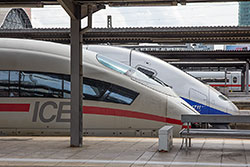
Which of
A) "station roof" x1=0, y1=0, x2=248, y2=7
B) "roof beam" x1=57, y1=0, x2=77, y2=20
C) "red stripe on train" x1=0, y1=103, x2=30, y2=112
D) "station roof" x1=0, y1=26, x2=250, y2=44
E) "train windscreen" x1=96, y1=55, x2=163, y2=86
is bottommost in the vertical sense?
"red stripe on train" x1=0, y1=103, x2=30, y2=112

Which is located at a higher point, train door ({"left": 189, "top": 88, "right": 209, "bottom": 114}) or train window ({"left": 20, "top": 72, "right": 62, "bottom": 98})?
train window ({"left": 20, "top": 72, "right": 62, "bottom": 98})

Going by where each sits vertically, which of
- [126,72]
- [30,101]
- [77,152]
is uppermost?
[126,72]

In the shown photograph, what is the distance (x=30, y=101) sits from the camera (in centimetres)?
1220

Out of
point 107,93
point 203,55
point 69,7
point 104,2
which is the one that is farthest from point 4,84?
point 203,55

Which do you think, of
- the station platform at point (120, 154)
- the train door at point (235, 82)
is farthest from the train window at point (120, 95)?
the train door at point (235, 82)

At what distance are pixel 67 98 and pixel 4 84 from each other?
1.83 metres

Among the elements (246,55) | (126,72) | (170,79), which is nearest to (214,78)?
(246,55)

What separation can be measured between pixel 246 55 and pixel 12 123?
72.5ft

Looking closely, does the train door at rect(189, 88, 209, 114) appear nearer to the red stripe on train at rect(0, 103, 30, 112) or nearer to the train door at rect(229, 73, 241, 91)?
the red stripe on train at rect(0, 103, 30, 112)

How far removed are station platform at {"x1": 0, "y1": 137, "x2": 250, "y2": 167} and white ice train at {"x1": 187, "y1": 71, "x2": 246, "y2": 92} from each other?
1543 inches

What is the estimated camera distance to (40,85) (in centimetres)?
1222

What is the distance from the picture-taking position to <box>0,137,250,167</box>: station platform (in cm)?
767

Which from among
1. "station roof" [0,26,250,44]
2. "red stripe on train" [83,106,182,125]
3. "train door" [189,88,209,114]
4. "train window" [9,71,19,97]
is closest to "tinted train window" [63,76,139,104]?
"red stripe on train" [83,106,182,125]

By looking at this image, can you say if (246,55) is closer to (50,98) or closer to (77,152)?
(50,98)
